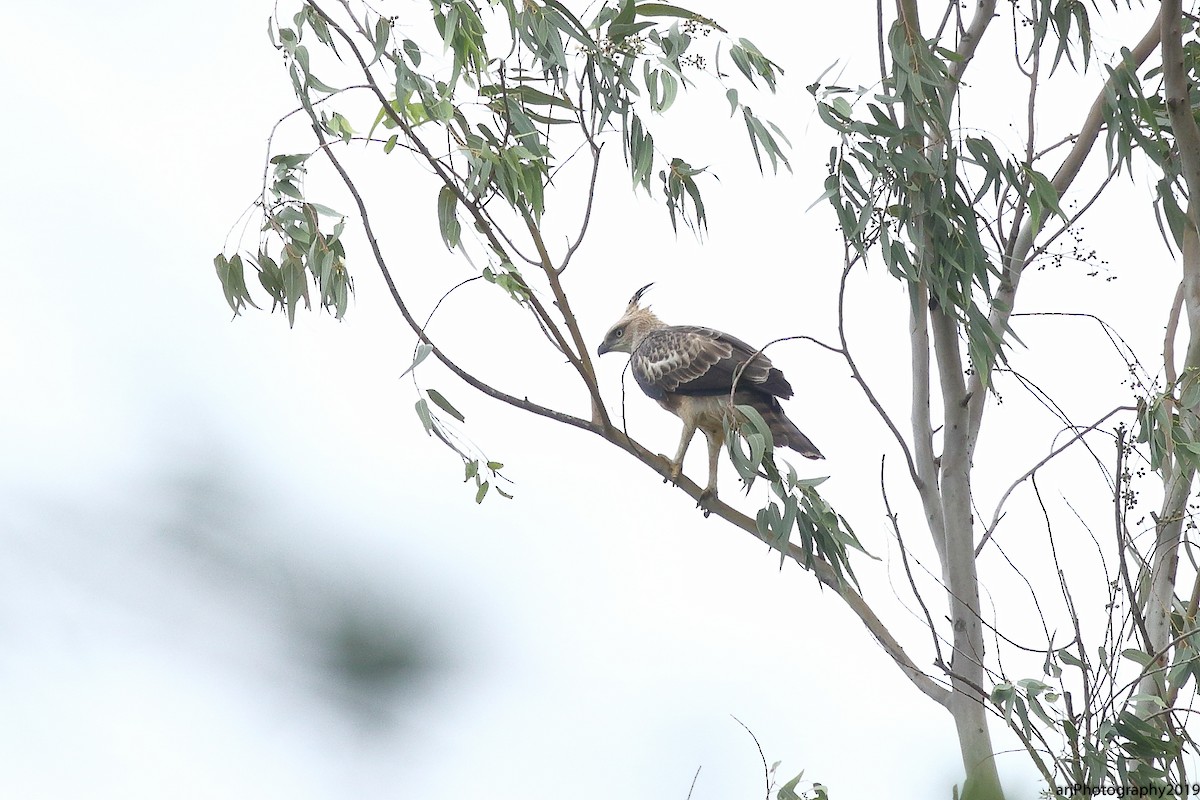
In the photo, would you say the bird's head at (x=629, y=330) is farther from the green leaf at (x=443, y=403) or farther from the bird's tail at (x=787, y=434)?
the green leaf at (x=443, y=403)

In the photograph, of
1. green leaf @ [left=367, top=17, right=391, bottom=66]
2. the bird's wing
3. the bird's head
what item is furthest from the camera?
the bird's head

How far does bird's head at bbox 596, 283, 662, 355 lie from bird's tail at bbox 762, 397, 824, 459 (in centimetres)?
79

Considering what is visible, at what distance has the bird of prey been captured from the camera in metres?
3.01

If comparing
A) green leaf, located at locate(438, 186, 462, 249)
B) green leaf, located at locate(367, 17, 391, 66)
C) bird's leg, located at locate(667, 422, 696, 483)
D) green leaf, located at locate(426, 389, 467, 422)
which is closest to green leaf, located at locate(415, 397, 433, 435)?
green leaf, located at locate(426, 389, 467, 422)

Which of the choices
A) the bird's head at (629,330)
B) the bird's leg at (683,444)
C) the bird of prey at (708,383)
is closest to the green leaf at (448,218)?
the bird of prey at (708,383)

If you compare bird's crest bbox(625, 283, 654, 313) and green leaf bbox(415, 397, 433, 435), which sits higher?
bird's crest bbox(625, 283, 654, 313)

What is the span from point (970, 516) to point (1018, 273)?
620 millimetres

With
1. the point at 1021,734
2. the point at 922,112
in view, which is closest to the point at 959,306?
the point at 922,112

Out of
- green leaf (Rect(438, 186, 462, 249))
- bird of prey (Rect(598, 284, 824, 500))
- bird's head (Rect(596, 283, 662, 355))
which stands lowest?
green leaf (Rect(438, 186, 462, 249))

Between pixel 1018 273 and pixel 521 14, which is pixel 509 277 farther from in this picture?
pixel 1018 273

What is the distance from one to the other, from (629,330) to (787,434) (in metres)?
0.91

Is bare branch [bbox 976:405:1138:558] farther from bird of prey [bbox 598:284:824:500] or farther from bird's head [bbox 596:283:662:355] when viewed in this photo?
bird's head [bbox 596:283:662:355]

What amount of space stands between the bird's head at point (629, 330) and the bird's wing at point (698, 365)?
297mm

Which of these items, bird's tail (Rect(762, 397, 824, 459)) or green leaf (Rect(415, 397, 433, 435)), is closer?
green leaf (Rect(415, 397, 433, 435))
